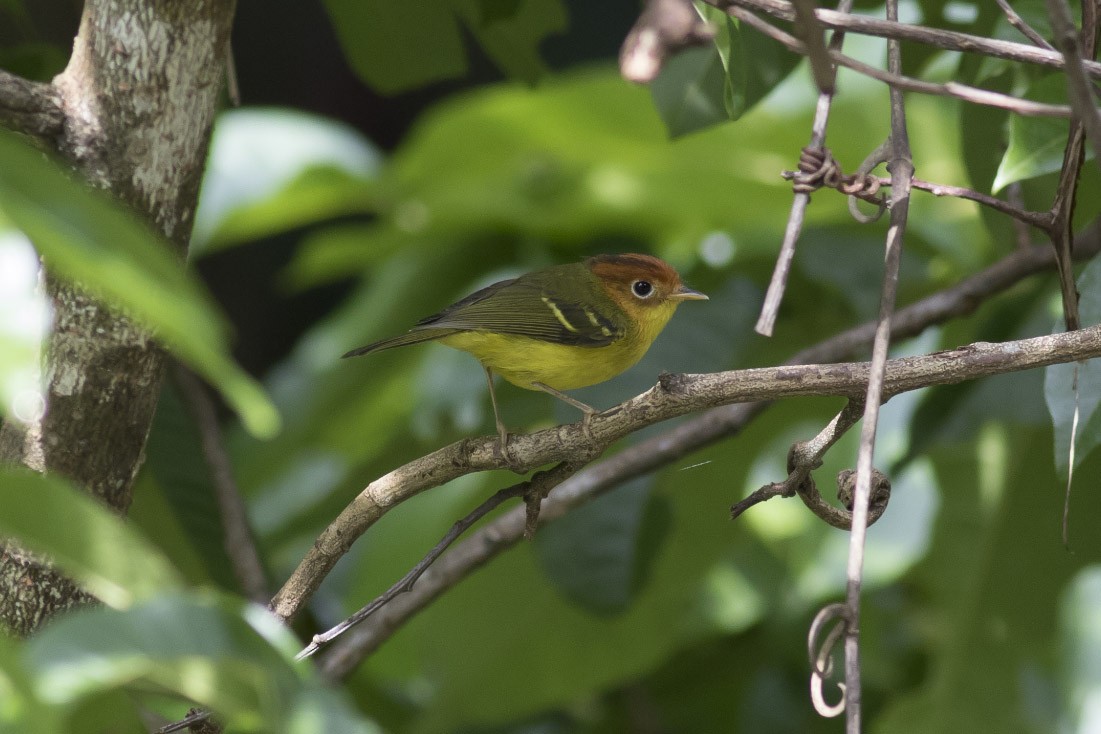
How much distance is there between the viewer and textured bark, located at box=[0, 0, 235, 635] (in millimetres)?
1763

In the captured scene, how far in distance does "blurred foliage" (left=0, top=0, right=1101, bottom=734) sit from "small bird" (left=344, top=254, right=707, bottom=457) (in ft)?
0.49

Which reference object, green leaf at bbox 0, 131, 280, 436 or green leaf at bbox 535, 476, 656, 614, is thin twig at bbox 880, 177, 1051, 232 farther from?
green leaf at bbox 535, 476, 656, 614

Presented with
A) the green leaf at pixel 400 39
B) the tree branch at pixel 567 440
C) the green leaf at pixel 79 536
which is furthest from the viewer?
the green leaf at pixel 400 39

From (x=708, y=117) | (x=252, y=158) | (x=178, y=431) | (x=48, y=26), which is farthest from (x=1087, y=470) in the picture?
(x=48, y=26)

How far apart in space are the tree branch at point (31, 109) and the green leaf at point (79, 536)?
98 cm

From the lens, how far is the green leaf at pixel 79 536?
0.90m

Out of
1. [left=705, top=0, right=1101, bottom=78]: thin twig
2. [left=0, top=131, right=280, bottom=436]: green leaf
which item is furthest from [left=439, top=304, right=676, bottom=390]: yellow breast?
[left=0, top=131, right=280, bottom=436]: green leaf

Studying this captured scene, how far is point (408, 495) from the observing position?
1.83 m

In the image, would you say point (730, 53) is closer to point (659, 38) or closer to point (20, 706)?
point (659, 38)

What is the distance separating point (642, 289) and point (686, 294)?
29 centimetres

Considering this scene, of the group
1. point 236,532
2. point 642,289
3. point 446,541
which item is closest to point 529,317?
point 642,289

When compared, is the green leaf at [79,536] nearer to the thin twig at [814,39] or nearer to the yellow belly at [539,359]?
the thin twig at [814,39]

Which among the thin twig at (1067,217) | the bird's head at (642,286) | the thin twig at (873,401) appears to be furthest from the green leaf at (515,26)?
the thin twig at (1067,217)

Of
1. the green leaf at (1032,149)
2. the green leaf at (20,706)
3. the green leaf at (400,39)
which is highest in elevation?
the green leaf at (20,706)
